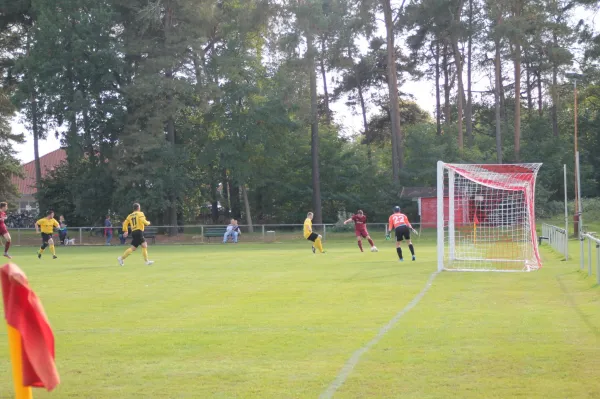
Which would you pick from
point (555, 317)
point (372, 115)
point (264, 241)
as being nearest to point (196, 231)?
point (264, 241)

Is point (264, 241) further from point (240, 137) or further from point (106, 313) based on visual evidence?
point (106, 313)

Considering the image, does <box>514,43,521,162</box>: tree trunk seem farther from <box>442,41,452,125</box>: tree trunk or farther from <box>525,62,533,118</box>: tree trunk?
<box>525,62,533,118</box>: tree trunk

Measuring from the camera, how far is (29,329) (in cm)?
410

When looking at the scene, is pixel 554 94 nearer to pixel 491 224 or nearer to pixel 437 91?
pixel 437 91

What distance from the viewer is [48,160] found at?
9912 cm

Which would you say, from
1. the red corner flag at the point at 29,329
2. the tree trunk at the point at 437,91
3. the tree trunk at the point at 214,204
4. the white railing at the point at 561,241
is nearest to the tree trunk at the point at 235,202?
the tree trunk at the point at 214,204

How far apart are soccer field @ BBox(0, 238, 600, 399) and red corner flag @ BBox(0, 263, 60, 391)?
297cm

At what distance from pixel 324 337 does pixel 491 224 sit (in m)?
22.4

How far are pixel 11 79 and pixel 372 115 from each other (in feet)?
98.0

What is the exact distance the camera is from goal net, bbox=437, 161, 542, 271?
861 inches

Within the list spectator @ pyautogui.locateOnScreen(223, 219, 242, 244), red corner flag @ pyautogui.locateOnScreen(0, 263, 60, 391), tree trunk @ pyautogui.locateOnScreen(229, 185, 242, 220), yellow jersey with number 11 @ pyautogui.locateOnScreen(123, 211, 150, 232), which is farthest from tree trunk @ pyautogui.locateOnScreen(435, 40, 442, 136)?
red corner flag @ pyautogui.locateOnScreen(0, 263, 60, 391)

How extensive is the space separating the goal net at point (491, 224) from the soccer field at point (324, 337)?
3.14 m

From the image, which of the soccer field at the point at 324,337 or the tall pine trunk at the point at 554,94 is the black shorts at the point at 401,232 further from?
the tall pine trunk at the point at 554,94

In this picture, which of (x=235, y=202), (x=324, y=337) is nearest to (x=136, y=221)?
(x=324, y=337)
